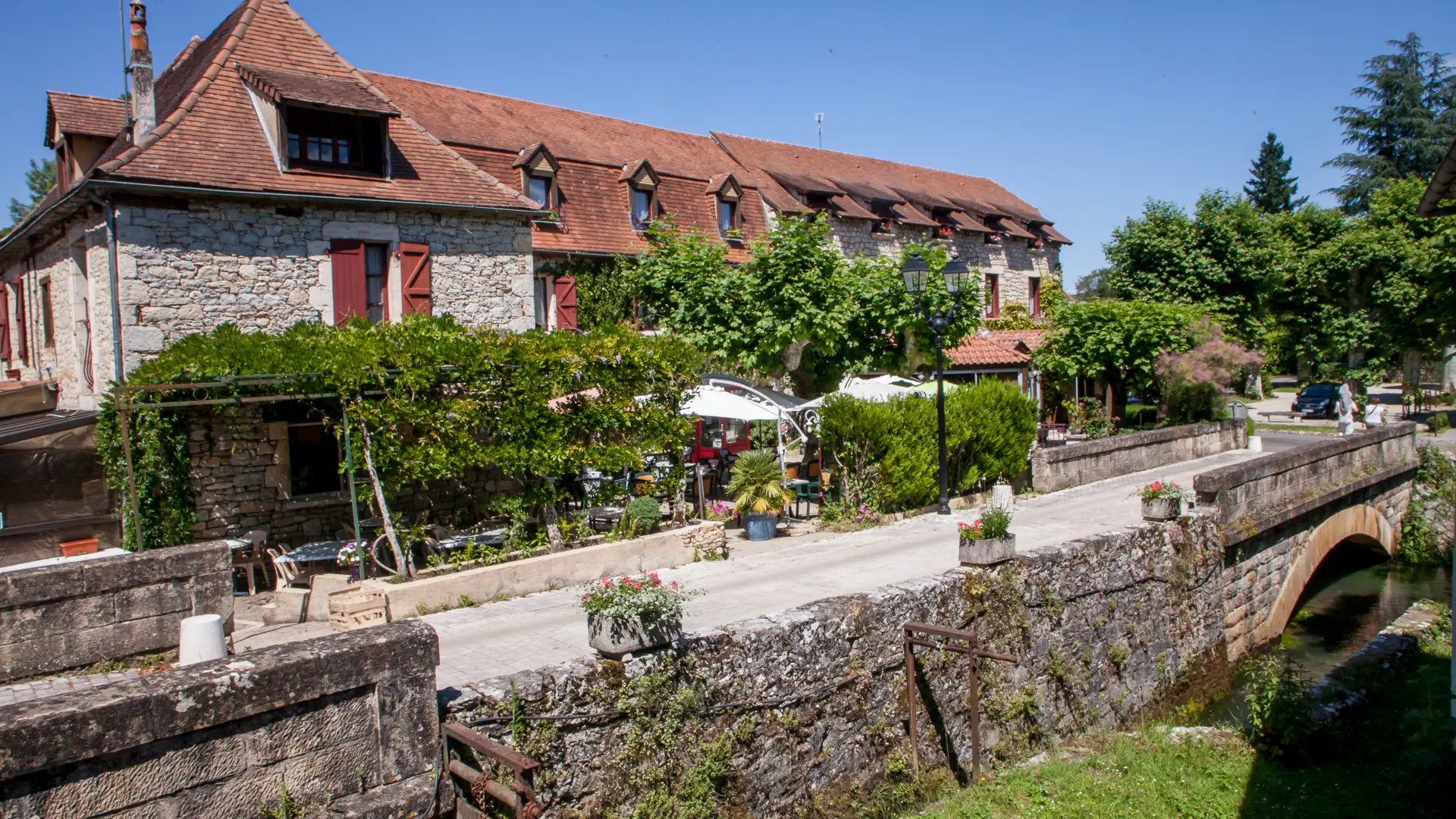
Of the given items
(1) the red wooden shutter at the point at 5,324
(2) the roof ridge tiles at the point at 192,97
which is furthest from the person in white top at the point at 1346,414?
(1) the red wooden shutter at the point at 5,324

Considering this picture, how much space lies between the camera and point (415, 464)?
396 inches

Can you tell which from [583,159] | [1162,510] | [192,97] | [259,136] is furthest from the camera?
[583,159]

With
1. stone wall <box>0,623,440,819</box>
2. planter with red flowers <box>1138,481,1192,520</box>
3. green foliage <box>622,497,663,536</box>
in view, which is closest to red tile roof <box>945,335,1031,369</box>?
planter with red flowers <box>1138,481,1192,520</box>

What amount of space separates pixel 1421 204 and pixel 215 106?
48.5 ft

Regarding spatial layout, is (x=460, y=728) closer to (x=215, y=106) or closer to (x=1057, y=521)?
(x=1057, y=521)

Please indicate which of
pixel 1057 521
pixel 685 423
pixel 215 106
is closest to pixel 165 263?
pixel 215 106

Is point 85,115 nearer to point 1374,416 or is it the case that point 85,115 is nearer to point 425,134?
point 425,134

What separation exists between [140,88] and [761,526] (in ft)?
36.0

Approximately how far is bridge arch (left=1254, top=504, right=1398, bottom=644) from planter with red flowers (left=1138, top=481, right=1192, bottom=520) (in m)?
3.22

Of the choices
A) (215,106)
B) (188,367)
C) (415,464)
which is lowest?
(415,464)

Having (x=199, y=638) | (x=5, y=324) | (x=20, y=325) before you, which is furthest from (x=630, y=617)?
(x=5, y=324)

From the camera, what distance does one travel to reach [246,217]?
13.2m

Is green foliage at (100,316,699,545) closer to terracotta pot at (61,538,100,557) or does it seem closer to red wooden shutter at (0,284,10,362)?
terracotta pot at (61,538,100,557)

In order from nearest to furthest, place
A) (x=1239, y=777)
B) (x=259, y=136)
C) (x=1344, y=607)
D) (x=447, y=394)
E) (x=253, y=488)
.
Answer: (x=1239, y=777) < (x=447, y=394) < (x=253, y=488) < (x=259, y=136) < (x=1344, y=607)
